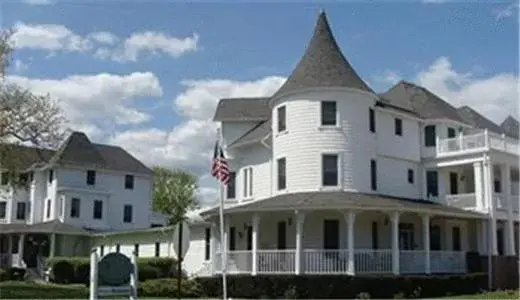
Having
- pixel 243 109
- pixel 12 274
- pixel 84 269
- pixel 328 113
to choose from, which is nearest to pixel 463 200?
pixel 328 113

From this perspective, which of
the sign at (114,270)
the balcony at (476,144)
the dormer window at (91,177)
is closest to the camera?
the sign at (114,270)

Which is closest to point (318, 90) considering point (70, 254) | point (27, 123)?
point (27, 123)

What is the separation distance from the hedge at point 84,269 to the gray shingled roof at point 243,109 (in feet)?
26.9

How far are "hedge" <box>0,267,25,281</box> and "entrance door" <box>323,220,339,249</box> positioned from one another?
2319 centimetres

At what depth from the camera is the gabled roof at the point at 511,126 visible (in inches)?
1701

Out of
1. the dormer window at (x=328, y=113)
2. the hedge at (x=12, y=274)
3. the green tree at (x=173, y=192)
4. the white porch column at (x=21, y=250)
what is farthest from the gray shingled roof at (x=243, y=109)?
the green tree at (x=173, y=192)

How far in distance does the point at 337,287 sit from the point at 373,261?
7.48 ft

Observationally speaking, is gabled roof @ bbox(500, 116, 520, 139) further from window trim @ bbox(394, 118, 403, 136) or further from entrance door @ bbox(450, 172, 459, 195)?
window trim @ bbox(394, 118, 403, 136)

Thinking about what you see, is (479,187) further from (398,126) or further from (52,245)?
(52,245)

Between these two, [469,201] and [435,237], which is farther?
[435,237]

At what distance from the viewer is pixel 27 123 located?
31562 millimetres

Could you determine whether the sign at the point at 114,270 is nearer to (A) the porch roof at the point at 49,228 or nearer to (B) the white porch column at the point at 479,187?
(B) the white porch column at the point at 479,187

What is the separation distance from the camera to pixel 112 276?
1439 centimetres

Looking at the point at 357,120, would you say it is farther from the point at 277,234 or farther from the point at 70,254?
the point at 70,254
